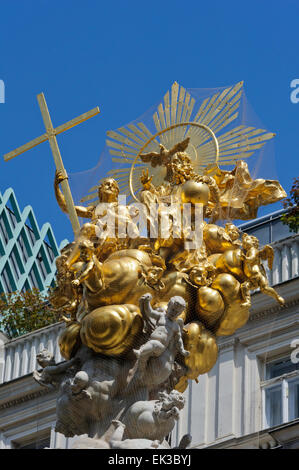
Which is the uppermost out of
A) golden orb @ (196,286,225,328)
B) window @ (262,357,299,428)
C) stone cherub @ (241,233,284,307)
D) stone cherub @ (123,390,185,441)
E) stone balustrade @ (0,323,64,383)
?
stone balustrade @ (0,323,64,383)

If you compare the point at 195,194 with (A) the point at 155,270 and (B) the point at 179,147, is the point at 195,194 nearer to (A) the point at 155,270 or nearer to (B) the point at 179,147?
(B) the point at 179,147

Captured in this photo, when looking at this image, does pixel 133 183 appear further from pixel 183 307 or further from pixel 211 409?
pixel 211 409

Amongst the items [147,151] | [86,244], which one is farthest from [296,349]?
[86,244]

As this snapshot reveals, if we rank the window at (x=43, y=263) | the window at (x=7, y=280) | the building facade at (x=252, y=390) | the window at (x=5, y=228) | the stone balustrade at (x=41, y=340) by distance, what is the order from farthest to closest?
the window at (x=43, y=263) → the window at (x=5, y=228) → the window at (x=7, y=280) → the stone balustrade at (x=41, y=340) → the building facade at (x=252, y=390)

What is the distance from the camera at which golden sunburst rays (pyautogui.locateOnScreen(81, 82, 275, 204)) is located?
410 inches

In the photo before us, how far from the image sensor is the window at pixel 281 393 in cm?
1875

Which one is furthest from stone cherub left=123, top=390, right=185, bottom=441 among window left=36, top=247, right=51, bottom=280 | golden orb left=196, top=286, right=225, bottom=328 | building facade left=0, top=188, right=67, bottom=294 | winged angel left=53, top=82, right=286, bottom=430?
window left=36, top=247, right=51, bottom=280

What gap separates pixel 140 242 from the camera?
31.8 feet

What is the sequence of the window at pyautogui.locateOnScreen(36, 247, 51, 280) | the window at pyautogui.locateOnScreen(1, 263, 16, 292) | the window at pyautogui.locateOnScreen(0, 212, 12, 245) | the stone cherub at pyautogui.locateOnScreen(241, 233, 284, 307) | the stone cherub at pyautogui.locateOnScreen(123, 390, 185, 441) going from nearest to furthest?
the stone cherub at pyautogui.locateOnScreen(123, 390, 185, 441) → the stone cherub at pyautogui.locateOnScreen(241, 233, 284, 307) → the window at pyautogui.locateOnScreen(1, 263, 16, 292) → the window at pyautogui.locateOnScreen(0, 212, 12, 245) → the window at pyautogui.locateOnScreen(36, 247, 51, 280)

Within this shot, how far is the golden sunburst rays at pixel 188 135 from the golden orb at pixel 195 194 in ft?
1.32

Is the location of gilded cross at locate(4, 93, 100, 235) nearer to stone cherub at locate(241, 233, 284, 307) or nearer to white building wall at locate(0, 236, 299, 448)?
stone cherub at locate(241, 233, 284, 307)

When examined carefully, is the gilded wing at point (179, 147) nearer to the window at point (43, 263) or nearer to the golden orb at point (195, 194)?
the golden orb at point (195, 194)

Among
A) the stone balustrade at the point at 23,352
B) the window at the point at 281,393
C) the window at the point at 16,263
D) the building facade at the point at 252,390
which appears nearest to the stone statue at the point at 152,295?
the building facade at the point at 252,390

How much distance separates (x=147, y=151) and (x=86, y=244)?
1575 millimetres
